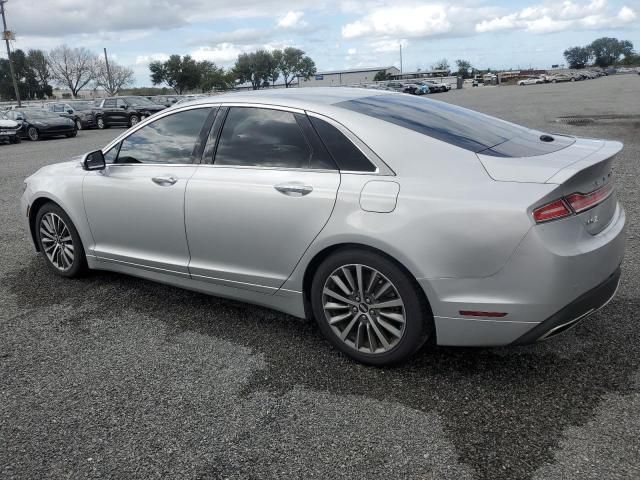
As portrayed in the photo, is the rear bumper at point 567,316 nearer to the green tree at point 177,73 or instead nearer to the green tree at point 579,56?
the green tree at point 177,73

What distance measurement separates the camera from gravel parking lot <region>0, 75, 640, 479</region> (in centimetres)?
269

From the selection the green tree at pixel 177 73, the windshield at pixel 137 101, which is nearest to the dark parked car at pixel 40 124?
the windshield at pixel 137 101

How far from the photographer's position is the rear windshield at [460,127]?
11.2 ft

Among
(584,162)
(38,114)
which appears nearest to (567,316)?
(584,162)

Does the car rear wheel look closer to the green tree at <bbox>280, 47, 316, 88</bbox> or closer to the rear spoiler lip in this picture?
the rear spoiler lip

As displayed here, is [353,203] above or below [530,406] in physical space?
above

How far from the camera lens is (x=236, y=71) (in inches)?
4114

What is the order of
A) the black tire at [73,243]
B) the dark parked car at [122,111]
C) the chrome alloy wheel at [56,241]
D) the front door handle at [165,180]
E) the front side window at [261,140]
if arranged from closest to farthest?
1. the front side window at [261,140]
2. the front door handle at [165,180]
3. the black tire at [73,243]
4. the chrome alloy wheel at [56,241]
5. the dark parked car at [122,111]

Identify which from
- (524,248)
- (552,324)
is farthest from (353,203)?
(552,324)

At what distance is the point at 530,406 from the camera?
3043 millimetres

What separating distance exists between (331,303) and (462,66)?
156 metres

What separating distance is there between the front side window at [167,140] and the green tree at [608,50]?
603ft

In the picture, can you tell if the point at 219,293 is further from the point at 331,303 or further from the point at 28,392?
the point at 28,392

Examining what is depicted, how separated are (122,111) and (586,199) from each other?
2970 centimetres
